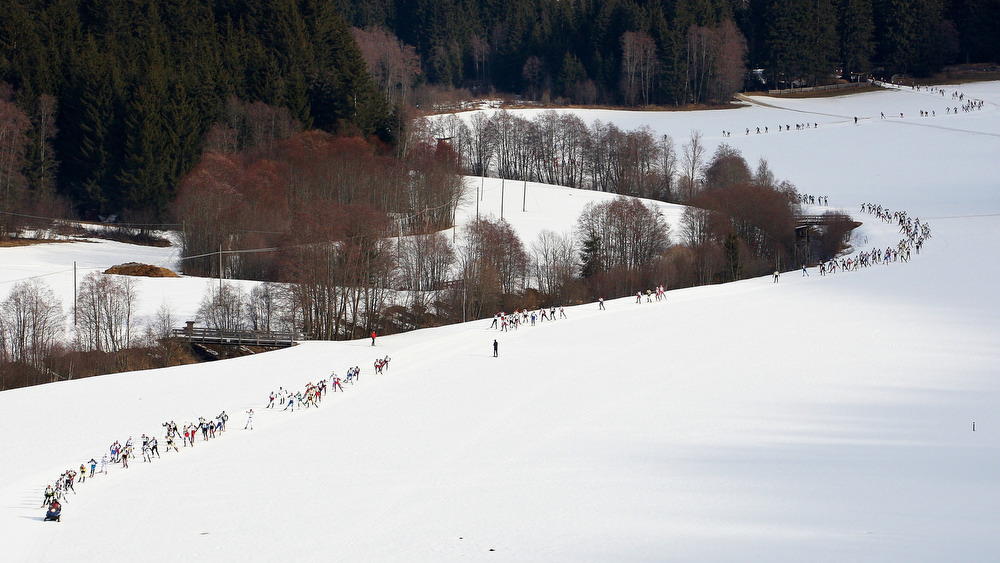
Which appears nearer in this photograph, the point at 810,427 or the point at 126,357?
the point at 810,427

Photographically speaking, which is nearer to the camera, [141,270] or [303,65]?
[141,270]

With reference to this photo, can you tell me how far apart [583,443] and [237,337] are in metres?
24.2

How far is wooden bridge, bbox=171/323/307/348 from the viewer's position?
154 feet

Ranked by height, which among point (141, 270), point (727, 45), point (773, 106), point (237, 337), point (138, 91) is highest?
point (727, 45)

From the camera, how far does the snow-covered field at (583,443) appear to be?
21.7 metres

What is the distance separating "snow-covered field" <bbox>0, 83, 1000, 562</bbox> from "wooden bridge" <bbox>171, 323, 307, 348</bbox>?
4270 millimetres

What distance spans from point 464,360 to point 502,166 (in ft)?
239

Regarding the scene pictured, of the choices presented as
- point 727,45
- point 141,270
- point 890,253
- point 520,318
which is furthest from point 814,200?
point 141,270

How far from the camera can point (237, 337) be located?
4766 centimetres

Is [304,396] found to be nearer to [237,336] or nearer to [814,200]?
[237,336]

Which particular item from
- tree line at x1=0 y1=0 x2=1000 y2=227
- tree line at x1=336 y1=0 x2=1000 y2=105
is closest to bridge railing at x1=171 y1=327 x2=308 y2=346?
tree line at x1=0 y1=0 x2=1000 y2=227

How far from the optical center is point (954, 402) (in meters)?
32.3

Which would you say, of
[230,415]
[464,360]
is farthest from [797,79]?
[230,415]

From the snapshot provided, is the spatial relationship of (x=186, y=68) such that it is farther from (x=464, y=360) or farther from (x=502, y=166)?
(x=464, y=360)
